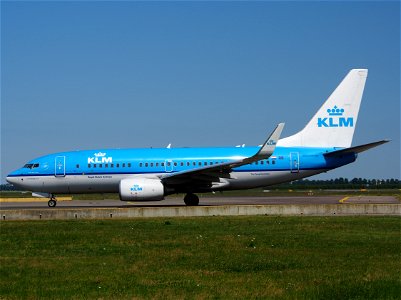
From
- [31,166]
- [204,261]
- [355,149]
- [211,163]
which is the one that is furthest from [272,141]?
[204,261]

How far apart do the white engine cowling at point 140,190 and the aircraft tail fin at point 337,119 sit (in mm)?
8287

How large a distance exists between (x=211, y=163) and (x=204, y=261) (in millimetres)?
21693

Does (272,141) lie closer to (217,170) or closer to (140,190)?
(217,170)

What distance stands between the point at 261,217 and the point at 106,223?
20.7 feet

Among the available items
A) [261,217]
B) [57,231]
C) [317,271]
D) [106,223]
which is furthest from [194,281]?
[261,217]

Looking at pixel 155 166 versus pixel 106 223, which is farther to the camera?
pixel 155 166

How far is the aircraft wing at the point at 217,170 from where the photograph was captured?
31.6m

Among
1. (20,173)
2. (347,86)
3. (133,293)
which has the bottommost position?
(133,293)

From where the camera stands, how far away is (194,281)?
11961 millimetres

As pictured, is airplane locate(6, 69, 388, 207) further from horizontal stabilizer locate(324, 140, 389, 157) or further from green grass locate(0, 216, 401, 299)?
green grass locate(0, 216, 401, 299)

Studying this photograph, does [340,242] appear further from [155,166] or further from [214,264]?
[155,166]

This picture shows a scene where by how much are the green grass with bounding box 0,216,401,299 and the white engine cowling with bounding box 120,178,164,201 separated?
1021cm

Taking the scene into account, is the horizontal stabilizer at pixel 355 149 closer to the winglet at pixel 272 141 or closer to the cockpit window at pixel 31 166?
the winglet at pixel 272 141

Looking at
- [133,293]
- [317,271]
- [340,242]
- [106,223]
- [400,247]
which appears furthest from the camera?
[106,223]
